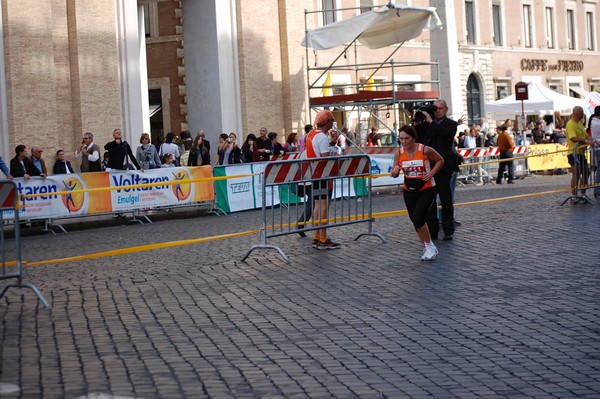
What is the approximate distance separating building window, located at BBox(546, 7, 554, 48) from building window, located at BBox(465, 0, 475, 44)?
690 cm

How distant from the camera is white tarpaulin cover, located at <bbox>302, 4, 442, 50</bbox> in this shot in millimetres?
30203

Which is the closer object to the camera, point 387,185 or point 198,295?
point 198,295

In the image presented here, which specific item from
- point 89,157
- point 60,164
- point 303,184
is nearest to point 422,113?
point 303,184

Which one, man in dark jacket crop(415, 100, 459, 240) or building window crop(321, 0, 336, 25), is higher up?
building window crop(321, 0, 336, 25)

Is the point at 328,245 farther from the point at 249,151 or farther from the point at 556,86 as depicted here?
the point at 556,86

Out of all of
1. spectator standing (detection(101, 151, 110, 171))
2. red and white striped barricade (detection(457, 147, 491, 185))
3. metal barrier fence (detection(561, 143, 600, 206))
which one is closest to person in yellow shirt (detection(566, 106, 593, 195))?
metal barrier fence (detection(561, 143, 600, 206))

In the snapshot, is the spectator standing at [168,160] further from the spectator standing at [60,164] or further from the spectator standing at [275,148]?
the spectator standing at [275,148]

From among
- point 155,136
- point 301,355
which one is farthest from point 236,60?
point 301,355

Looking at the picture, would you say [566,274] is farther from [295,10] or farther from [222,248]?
[295,10]

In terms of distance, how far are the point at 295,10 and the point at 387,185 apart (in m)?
8.22

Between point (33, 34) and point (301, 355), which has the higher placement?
point (33, 34)

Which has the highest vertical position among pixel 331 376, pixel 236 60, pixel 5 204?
pixel 236 60

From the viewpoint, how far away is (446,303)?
1012 centimetres

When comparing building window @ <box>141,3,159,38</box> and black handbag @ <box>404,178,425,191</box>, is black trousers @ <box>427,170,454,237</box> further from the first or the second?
building window @ <box>141,3,159,38</box>
